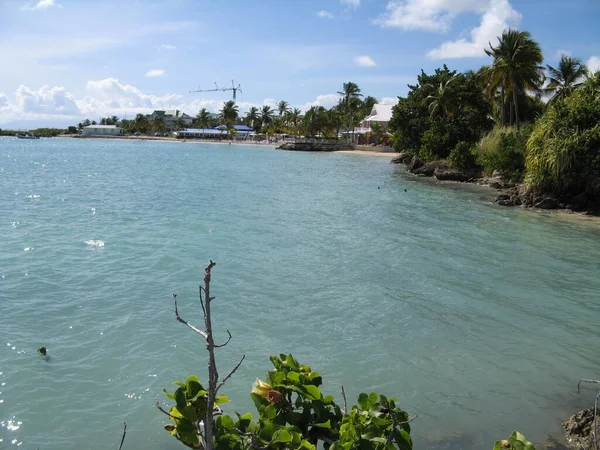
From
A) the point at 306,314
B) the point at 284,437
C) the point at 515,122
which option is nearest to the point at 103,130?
the point at 515,122

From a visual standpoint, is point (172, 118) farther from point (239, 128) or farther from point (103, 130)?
point (239, 128)

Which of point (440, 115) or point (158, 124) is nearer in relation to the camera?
point (440, 115)

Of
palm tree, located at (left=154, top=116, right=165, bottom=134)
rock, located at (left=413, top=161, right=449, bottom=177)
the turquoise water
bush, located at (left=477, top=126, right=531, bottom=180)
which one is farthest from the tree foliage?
palm tree, located at (left=154, top=116, right=165, bottom=134)

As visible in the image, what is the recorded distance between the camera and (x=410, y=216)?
24688 mm

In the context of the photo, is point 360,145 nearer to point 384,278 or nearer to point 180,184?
point 180,184

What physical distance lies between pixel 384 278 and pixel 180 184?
27.6 m

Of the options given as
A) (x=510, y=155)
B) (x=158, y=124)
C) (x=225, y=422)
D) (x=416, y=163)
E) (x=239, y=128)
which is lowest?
(x=225, y=422)

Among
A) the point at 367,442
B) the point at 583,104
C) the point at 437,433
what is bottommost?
the point at 437,433

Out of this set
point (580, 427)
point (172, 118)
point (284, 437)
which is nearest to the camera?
point (284, 437)

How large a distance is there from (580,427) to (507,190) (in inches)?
1089

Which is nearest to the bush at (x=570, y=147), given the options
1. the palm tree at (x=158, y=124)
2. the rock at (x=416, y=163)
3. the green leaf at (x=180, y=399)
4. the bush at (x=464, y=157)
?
the bush at (x=464, y=157)

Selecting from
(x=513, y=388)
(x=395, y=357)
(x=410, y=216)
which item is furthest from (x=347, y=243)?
(x=513, y=388)

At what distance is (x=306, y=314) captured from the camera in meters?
11.2

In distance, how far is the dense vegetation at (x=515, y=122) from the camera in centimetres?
2642
